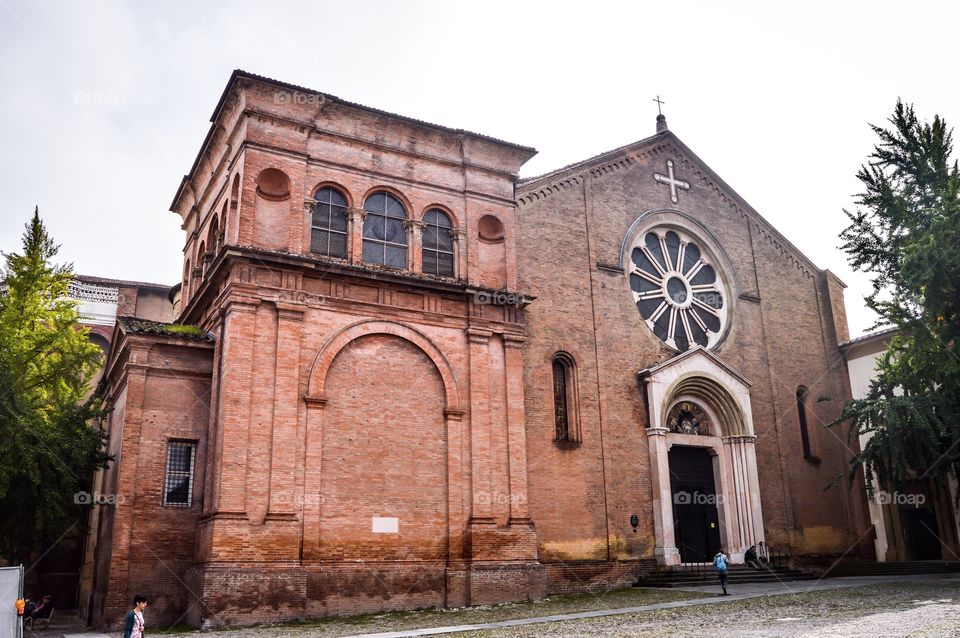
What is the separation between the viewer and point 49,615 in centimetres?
2339

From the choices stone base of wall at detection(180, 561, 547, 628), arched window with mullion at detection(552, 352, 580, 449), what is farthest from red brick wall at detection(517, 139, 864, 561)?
stone base of wall at detection(180, 561, 547, 628)

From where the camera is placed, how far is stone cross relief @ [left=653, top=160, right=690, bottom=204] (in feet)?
90.6

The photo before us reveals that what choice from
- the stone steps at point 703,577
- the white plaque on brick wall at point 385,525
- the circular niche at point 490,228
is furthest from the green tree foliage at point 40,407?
the stone steps at point 703,577

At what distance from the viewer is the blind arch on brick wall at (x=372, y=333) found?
19.3 meters

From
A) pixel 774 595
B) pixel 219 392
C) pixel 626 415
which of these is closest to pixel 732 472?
pixel 626 415

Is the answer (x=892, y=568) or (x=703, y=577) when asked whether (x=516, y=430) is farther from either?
(x=892, y=568)

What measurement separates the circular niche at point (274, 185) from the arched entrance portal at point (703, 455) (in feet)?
38.1

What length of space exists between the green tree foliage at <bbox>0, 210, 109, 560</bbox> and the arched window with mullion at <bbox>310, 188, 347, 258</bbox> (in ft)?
26.5

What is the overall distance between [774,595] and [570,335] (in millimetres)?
8671

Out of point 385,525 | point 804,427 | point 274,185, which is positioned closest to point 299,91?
point 274,185

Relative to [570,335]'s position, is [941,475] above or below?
below

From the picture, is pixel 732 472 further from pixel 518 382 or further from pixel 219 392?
pixel 219 392

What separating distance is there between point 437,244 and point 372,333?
140 inches

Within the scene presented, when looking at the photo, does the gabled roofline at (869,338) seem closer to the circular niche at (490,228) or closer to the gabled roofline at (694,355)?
the gabled roofline at (694,355)
